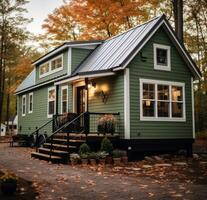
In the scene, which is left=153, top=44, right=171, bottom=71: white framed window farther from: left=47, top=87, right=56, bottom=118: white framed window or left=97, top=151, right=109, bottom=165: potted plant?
left=47, top=87, right=56, bottom=118: white framed window

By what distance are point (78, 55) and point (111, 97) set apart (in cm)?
497

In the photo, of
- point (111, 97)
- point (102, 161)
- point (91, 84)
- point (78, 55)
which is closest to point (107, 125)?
point (111, 97)

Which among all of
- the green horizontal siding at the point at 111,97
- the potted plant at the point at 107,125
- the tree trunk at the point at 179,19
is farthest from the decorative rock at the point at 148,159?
the tree trunk at the point at 179,19

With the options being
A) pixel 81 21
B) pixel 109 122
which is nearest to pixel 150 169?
pixel 109 122

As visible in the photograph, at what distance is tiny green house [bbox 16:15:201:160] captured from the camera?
15.2 meters

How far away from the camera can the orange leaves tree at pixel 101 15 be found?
25.9 m

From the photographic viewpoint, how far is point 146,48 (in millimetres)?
16188

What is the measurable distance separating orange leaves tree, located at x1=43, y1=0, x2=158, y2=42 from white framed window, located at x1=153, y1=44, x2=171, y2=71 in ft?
31.6

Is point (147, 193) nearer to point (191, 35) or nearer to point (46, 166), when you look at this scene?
point (46, 166)

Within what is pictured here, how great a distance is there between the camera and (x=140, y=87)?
15.6 meters

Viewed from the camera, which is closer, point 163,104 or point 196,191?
point 196,191

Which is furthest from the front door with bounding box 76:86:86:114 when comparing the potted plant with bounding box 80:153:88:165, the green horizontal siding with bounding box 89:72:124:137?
the potted plant with bounding box 80:153:88:165

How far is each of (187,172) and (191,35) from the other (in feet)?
68.6

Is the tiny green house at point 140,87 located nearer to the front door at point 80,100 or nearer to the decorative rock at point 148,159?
the front door at point 80,100
